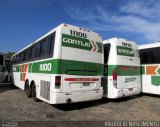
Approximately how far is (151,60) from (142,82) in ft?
4.48

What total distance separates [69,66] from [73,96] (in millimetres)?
1161

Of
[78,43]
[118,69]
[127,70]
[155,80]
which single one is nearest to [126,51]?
[127,70]

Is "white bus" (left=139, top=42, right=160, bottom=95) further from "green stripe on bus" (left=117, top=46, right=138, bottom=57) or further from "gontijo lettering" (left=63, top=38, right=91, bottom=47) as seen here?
"gontijo lettering" (left=63, top=38, right=91, bottom=47)

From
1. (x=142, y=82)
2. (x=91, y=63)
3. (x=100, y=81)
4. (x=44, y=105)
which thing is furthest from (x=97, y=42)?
(x=142, y=82)

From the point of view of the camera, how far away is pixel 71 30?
27.3ft

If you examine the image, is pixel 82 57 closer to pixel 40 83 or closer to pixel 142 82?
pixel 40 83

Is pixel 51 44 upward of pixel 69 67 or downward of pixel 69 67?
upward

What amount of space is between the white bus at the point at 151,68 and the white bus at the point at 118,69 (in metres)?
1.14

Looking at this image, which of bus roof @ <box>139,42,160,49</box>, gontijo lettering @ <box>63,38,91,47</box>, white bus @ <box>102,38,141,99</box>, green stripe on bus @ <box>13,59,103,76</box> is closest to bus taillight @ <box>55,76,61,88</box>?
green stripe on bus @ <box>13,59,103,76</box>

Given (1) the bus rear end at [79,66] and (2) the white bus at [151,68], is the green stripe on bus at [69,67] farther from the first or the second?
(2) the white bus at [151,68]

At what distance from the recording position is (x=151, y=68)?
38.6 feet

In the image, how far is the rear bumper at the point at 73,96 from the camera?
7.68m

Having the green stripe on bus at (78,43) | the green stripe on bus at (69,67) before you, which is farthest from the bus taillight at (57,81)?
the green stripe on bus at (78,43)

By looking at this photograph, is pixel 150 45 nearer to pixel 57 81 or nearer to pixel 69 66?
pixel 69 66
